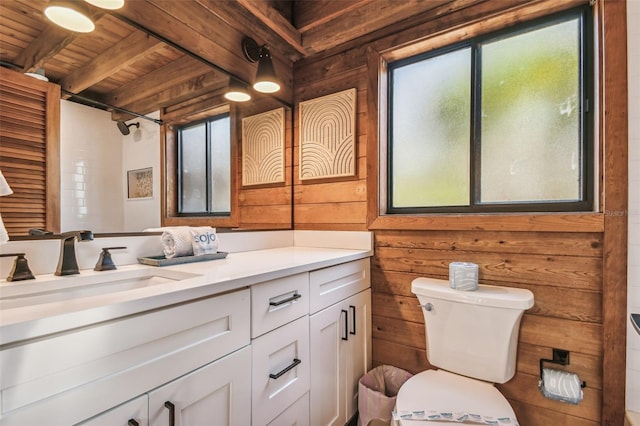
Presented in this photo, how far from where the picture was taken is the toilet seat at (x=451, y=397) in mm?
1102

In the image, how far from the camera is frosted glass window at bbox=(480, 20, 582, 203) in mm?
1376

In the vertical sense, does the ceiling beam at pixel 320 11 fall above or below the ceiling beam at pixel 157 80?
above

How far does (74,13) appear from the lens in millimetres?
1084

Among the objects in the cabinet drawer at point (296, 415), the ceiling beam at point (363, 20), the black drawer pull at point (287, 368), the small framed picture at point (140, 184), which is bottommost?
the cabinet drawer at point (296, 415)

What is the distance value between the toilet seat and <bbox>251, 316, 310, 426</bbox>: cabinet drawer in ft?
1.30

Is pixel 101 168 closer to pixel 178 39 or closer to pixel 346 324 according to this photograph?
pixel 178 39

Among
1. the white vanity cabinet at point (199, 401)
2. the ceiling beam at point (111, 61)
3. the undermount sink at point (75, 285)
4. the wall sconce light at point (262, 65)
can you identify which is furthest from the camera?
the wall sconce light at point (262, 65)

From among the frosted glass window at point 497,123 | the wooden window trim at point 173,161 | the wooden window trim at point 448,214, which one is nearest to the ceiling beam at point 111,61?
the wooden window trim at point 173,161

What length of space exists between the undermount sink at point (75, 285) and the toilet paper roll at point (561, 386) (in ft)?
4.82

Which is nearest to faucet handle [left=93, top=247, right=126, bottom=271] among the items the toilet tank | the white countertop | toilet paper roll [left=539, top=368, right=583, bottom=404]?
the white countertop

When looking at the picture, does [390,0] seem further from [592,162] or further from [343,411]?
[343,411]

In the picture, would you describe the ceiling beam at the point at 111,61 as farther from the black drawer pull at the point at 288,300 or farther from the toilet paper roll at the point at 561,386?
the toilet paper roll at the point at 561,386

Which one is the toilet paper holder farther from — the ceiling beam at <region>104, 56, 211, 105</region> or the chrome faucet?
the ceiling beam at <region>104, 56, 211, 105</region>

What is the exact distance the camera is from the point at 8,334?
0.54 m
